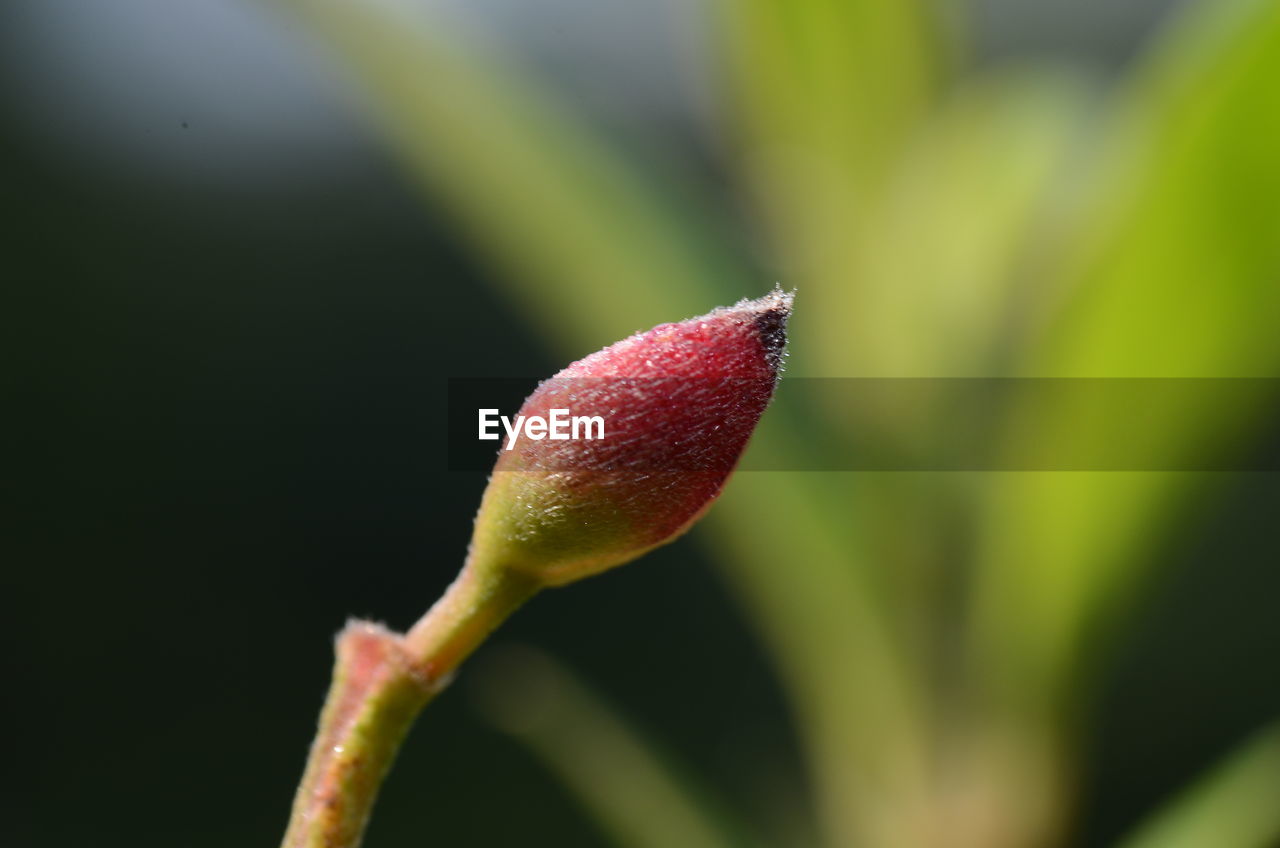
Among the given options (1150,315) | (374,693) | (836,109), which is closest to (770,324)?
(374,693)

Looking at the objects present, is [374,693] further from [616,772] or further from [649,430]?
[616,772]

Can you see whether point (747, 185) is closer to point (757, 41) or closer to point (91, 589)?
point (757, 41)

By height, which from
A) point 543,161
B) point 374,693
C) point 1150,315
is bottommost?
point 374,693

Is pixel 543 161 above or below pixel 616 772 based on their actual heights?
above

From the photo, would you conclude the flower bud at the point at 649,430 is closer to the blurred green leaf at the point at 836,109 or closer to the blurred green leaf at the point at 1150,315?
the blurred green leaf at the point at 1150,315

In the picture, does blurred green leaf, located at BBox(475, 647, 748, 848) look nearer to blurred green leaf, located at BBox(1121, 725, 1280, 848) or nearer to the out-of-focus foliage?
the out-of-focus foliage

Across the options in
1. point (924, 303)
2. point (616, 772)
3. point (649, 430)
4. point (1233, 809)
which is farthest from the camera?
point (924, 303)

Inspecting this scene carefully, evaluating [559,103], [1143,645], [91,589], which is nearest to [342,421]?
[91,589]
